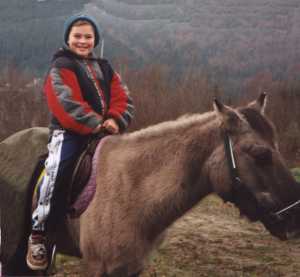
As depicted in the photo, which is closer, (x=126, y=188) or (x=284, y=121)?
(x=126, y=188)

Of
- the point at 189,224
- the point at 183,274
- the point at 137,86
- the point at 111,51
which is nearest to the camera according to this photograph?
the point at 183,274

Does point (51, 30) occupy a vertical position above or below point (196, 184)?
above

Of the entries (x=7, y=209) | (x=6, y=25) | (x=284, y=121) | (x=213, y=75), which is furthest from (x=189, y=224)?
(x=6, y=25)

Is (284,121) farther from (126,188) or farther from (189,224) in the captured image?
(126,188)

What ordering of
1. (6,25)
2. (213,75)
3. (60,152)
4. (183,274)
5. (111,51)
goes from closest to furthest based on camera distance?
(60,152)
(183,274)
(213,75)
(111,51)
(6,25)

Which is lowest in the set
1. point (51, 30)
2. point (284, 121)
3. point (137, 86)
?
point (284, 121)

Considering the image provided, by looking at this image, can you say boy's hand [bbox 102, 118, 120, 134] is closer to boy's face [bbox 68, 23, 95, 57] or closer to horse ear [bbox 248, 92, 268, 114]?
boy's face [bbox 68, 23, 95, 57]

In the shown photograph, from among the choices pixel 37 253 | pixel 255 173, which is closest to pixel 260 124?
pixel 255 173

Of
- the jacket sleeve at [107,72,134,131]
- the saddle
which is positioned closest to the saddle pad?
the saddle

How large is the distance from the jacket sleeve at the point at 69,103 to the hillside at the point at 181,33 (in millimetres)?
20952

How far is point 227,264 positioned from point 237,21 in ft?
108

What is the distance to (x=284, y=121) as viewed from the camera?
20.4m

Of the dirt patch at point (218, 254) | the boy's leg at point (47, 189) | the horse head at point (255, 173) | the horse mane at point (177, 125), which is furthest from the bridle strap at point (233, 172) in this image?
the dirt patch at point (218, 254)

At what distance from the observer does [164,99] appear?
20812mm
